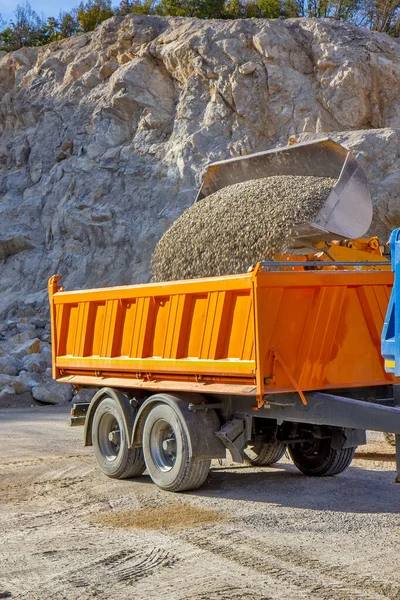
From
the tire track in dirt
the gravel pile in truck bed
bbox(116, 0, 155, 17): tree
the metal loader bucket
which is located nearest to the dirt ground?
the tire track in dirt

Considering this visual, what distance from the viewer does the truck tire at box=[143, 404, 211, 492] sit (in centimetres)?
689

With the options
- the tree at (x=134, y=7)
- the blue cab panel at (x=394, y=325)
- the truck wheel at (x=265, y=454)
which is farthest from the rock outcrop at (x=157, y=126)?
the blue cab panel at (x=394, y=325)

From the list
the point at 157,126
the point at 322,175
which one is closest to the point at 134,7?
the point at 157,126

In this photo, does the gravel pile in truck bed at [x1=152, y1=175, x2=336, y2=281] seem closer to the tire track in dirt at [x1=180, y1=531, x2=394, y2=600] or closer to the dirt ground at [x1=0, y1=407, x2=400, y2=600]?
the dirt ground at [x1=0, y1=407, x2=400, y2=600]

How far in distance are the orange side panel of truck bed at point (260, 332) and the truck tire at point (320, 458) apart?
132cm

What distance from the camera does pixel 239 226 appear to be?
34.5ft

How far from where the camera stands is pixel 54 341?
29.6 ft

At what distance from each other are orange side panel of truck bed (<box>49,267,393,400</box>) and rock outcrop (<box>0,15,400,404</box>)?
13204 mm

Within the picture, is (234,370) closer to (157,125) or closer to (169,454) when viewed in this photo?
(169,454)

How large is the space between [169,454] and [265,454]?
1.43 metres

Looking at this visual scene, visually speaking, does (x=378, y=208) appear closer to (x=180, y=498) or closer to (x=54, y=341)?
(x=54, y=341)

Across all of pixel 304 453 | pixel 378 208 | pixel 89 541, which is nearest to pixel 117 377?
pixel 304 453

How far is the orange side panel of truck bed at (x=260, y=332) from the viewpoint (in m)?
6.07

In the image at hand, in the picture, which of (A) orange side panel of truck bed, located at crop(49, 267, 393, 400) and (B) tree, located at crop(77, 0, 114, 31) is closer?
(A) orange side panel of truck bed, located at crop(49, 267, 393, 400)
